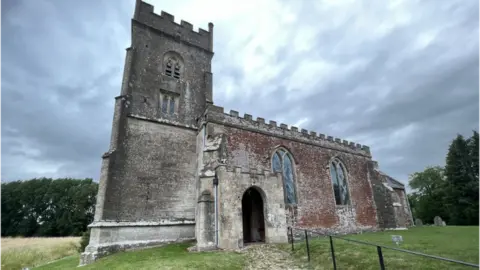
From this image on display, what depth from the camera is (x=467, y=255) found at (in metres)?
7.95

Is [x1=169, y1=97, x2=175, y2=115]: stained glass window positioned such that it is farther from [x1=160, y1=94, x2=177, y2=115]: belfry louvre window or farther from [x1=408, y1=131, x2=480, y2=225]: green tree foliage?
[x1=408, y1=131, x2=480, y2=225]: green tree foliage

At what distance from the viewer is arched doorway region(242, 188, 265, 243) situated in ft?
50.7

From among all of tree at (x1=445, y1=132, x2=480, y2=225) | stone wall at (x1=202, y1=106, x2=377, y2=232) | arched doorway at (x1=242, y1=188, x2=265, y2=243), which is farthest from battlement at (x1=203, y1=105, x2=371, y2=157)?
tree at (x1=445, y1=132, x2=480, y2=225)

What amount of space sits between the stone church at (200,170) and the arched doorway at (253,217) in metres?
0.06

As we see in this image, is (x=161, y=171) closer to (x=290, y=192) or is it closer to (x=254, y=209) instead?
(x=254, y=209)

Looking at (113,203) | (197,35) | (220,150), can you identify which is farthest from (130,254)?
(197,35)

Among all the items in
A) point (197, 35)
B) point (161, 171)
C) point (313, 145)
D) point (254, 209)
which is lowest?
point (254, 209)

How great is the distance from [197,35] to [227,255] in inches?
664

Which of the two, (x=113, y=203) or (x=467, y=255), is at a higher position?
(x=113, y=203)

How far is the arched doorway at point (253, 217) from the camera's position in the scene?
50.7ft

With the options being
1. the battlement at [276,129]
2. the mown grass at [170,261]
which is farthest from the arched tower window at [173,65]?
the mown grass at [170,261]

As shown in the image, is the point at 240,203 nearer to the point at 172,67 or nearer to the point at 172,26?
the point at 172,67

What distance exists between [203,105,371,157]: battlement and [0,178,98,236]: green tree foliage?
39.8m

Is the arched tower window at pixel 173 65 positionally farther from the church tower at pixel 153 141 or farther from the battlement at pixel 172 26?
the battlement at pixel 172 26
